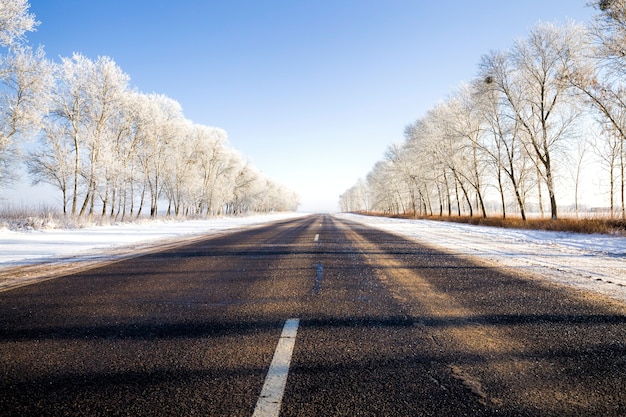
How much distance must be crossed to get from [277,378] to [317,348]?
1.76ft

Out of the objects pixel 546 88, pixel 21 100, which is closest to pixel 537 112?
pixel 546 88

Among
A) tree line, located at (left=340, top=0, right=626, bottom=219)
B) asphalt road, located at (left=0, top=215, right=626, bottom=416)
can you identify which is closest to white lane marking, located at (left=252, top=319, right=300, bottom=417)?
asphalt road, located at (left=0, top=215, right=626, bottom=416)

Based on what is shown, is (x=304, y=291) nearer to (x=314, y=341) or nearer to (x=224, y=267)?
(x=314, y=341)

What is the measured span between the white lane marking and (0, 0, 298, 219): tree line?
71.8 ft

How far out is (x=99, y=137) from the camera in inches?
938

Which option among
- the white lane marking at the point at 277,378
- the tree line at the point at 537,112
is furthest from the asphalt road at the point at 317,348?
the tree line at the point at 537,112

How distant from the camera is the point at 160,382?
6.51ft

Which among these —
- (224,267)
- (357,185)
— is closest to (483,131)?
(224,267)

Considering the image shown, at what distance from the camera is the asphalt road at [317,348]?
1.77 m

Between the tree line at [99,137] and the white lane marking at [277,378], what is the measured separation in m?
21.9

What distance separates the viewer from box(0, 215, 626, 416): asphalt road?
1772 mm

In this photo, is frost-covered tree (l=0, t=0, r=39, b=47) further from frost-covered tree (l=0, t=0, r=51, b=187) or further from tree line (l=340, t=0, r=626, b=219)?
tree line (l=340, t=0, r=626, b=219)

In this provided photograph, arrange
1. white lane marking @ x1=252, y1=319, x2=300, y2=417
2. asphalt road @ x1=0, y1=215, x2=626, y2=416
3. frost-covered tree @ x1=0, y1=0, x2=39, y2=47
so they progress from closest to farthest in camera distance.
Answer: white lane marking @ x1=252, y1=319, x2=300, y2=417
asphalt road @ x1=0, y1=215, x2=626, y2=416
frost-covered tree @ x1=0, y1=0, x2=39, y2=47

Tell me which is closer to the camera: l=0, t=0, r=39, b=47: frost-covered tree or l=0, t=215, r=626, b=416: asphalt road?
l=0, t=215, r=626, b=416: asphalt road
